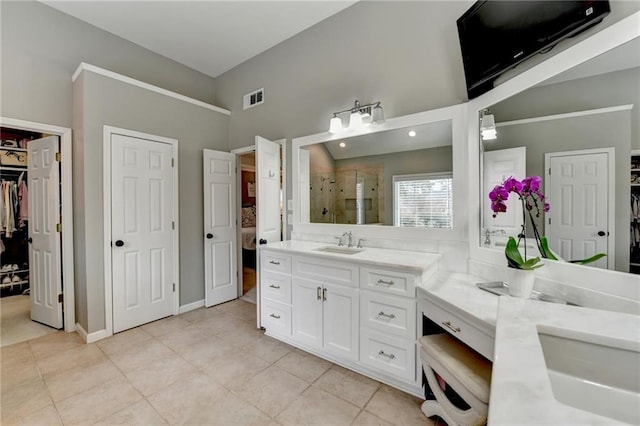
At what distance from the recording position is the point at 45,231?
293cm

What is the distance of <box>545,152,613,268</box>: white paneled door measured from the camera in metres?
1.30

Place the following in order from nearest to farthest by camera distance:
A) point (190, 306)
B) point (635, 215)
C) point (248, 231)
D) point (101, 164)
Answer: point (635, 215), point (101, 164), point (190, 306), point (248, 231)

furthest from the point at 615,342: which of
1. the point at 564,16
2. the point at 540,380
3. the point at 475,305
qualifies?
the point at 564,16

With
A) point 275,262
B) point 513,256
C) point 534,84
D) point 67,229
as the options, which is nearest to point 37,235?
point 67,229

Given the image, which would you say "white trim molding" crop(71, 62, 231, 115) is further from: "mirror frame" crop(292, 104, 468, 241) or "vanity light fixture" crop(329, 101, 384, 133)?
"vanity light fixture" crop(329, 101, 384, 133)

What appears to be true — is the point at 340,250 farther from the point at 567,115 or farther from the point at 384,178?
the point at 567,115

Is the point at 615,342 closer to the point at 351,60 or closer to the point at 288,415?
the point at 288,415

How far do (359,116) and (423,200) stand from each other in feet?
3.29

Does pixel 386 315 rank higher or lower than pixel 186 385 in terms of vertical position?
higher

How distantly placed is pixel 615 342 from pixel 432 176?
67.1 inches

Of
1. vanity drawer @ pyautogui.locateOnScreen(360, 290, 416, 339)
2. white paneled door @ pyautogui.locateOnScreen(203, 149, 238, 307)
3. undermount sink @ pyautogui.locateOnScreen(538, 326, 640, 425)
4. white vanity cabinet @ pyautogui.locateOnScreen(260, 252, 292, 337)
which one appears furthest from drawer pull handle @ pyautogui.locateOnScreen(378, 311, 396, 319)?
white paneled door @ pyautogui.locateOnScreen(203, 149, 238, 307)

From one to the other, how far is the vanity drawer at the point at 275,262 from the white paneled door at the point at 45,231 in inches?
86.3

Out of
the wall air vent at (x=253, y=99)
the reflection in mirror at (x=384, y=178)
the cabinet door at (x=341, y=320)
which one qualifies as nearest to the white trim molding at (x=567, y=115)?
the reflection in mirror at (x=384, y=178)

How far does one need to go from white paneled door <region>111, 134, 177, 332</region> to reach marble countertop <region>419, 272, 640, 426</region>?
316cm
